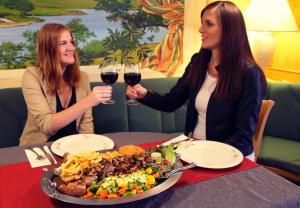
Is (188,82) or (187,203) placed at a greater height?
(188,82)

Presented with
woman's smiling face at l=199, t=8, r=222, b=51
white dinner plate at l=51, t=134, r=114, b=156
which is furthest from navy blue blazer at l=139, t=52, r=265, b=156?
white dinner plate at l=51, t=134, r=114, b=156

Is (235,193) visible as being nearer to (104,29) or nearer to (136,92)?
(136,92)

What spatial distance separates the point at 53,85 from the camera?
76.3 inches

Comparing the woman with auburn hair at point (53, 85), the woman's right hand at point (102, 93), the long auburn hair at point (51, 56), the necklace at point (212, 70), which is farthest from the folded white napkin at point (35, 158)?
the necklace at point (212, 70)

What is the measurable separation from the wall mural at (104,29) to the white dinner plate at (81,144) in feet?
4.51

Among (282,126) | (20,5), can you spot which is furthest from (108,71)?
(282,126)

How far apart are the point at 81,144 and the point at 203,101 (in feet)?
2.48

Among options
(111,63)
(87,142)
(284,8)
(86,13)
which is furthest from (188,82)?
(284,8)

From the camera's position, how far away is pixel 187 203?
1031 millimetres

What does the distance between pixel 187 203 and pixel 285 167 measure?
1617 millimetres

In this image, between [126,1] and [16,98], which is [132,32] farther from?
[16,98]

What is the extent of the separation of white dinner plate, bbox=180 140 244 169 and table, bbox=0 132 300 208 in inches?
2.6

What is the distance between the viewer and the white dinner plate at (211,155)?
4.17 ft

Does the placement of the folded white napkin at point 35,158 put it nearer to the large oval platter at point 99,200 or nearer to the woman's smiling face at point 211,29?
the large oval platter at point 99,200
